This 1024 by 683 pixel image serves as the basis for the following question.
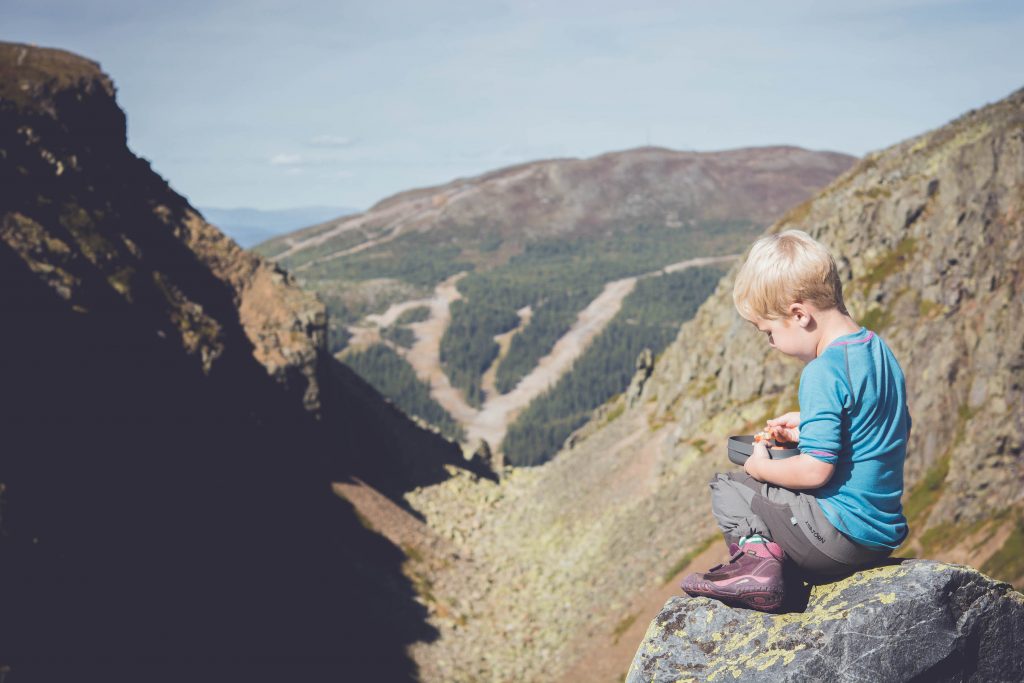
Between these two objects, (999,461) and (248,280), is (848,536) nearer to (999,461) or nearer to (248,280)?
(999,461)

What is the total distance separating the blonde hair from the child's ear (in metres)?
0.04

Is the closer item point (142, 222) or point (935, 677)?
point (935, 677)

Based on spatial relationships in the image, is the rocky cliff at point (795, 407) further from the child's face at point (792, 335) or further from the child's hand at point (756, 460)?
the child's face at point (792, 335)

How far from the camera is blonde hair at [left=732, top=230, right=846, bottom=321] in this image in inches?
254

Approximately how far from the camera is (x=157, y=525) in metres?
32.9

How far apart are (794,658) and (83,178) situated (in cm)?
5566

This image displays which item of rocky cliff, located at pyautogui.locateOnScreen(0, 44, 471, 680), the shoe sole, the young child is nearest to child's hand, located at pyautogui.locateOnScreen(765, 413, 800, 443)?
the young child

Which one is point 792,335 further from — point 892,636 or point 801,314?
point 892,636

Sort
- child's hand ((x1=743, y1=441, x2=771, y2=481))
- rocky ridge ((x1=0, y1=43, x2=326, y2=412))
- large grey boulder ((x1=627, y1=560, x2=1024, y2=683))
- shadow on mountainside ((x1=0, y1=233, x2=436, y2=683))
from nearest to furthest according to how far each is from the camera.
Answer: large grey boulder ((x1=627, y1=560, x2=1024, y2=683)) → child's hand ((x1=743, y1=441, x2=771, y2=481)) → shadow on mountainside ((x1=0, y1=233, x2=436, y2=683)) → rocky ridge ((x1=0, y1=43, x2=326, y2=412))

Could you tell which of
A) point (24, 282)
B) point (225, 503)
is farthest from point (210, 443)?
point (24, 282)

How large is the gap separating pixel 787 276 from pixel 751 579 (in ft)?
9.29

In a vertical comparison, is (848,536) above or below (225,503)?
above

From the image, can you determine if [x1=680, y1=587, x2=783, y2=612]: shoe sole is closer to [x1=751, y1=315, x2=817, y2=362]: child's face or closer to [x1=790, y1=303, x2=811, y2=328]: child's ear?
[x1=751, y1=315, x2=817, y2=362]: child's face

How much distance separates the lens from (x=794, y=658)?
6293 mm
